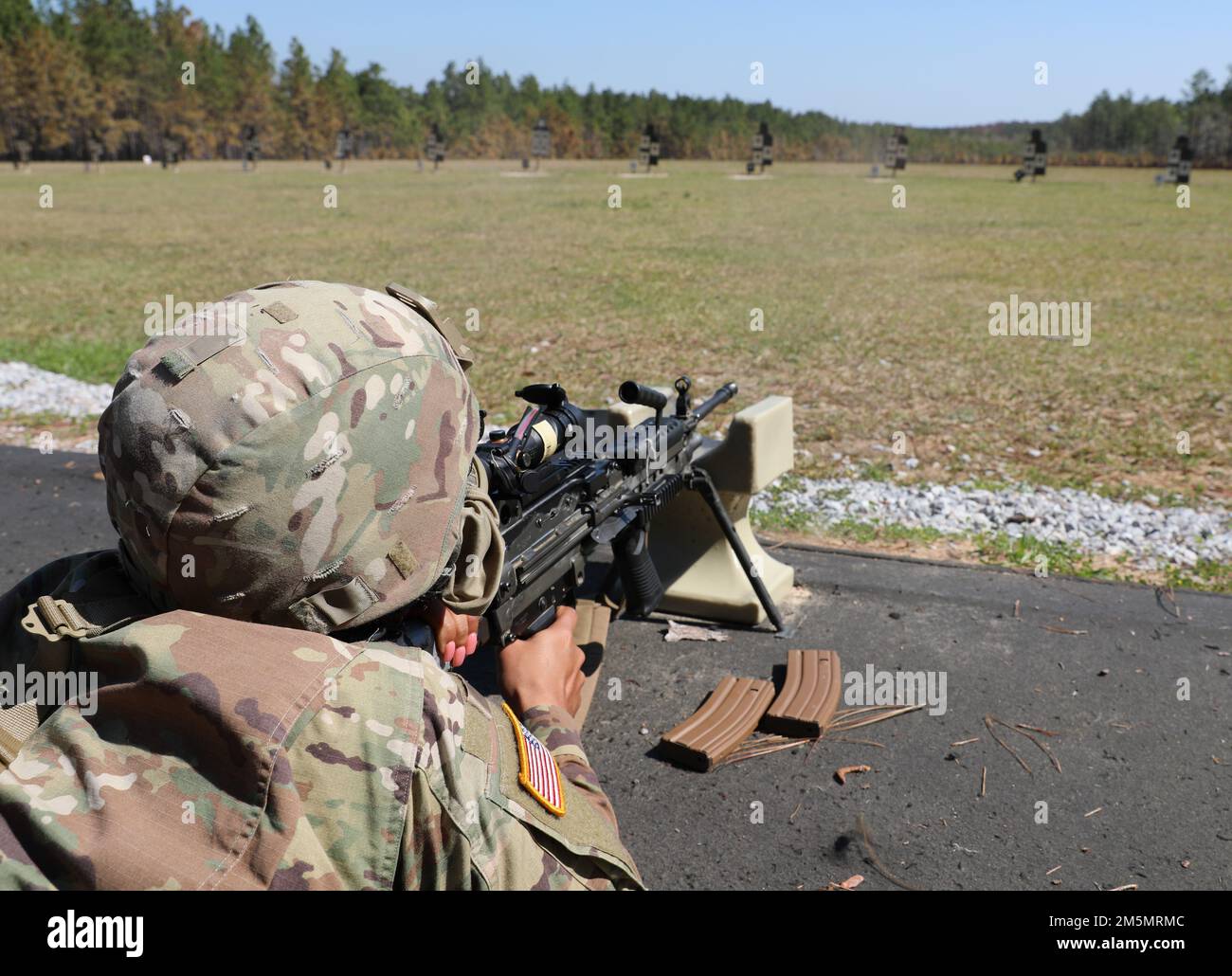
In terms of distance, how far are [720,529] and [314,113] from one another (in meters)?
86.5

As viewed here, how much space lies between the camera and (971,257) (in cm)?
1800

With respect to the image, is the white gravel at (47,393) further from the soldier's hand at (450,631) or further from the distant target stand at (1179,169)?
the distant target stand at (1179,169)

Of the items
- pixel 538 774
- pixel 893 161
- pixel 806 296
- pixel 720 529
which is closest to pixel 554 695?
pixel 538 774

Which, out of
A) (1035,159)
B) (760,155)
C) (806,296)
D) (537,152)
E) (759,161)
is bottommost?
(806,296)

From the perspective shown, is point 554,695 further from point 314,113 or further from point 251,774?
point 314,113

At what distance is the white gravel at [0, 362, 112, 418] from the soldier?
7.19m

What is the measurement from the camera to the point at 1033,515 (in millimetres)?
5930

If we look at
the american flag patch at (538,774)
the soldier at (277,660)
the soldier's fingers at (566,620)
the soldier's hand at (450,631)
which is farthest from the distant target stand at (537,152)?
the american flag patch at (538,774)

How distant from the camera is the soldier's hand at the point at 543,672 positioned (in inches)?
90.5

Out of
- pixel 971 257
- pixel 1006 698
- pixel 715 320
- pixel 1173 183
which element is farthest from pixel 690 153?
pixel 1006 698

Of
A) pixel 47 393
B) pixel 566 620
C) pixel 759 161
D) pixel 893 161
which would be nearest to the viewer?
pixel 566 620

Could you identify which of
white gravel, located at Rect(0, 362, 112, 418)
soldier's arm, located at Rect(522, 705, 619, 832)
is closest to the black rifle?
soldier's arm, located at Rect(522, 705, 619, 832)

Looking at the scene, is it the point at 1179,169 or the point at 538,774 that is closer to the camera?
the point at 538,774

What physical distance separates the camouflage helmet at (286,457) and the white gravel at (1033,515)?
4255 mm
